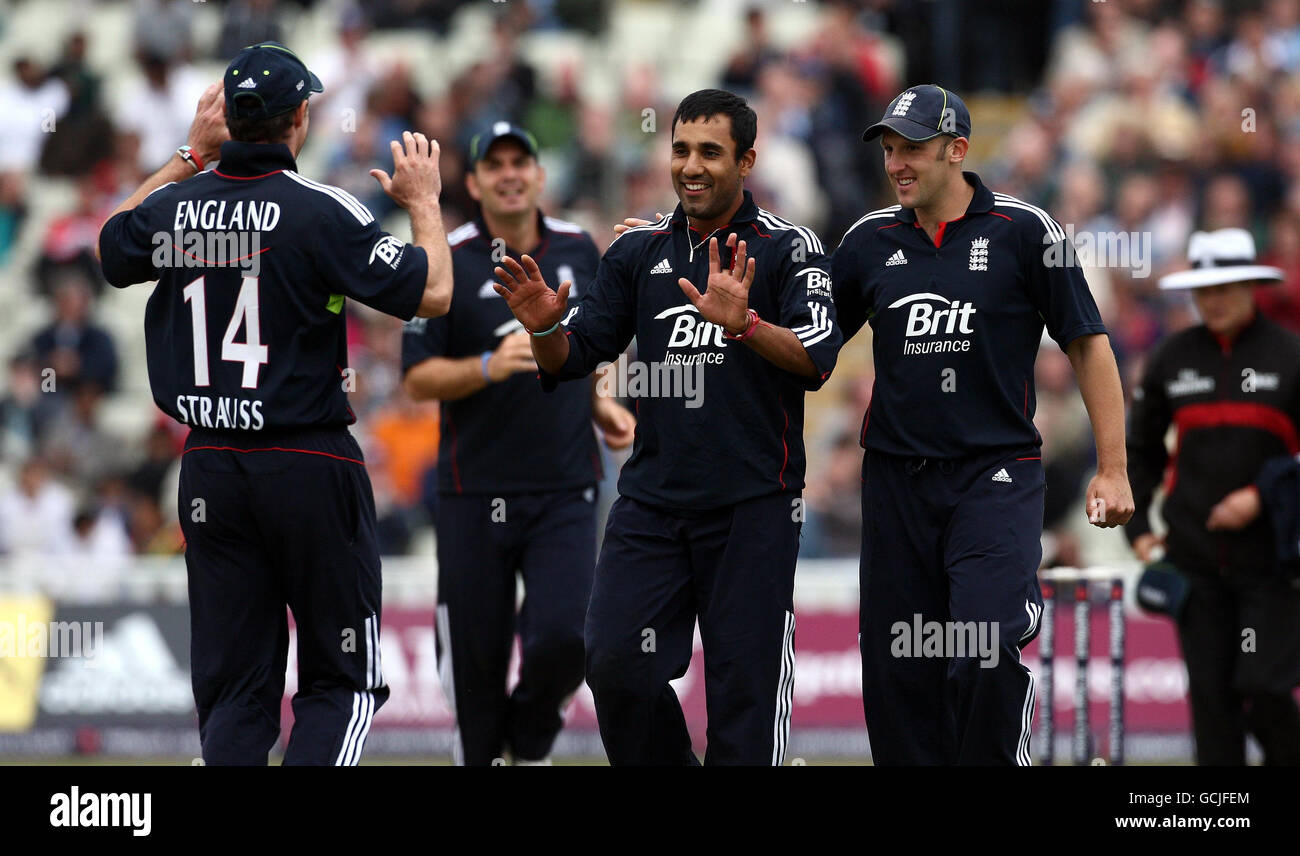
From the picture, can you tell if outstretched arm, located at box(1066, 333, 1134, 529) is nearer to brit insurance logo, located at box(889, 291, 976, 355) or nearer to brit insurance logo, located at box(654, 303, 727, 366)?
brit insurance logo, located at box(889, 291, 976, 355)

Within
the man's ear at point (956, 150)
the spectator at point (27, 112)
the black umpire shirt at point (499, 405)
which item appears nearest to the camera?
the man's ear at point (956, 150)

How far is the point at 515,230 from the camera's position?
8758 mm

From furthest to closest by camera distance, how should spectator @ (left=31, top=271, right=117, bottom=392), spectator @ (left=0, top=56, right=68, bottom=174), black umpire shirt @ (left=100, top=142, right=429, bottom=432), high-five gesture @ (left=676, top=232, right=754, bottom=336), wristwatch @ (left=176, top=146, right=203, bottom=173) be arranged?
1. spectator @ (left=0, top=56, right=68, bottom=174)
2. spectator @ (left=31, top=271, right=117, bottom=392)
3. wristwatch @ (left=176, top=146, right=203, bottom=173)
4. black umpire shirt @ (left=100, top=142, right=429, bottom=432)
5. high-five gesture @ (left=676, top=232, right=754, bottom=336)

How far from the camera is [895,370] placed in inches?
282

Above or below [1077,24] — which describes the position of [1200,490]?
below

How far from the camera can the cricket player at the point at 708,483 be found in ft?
22.0

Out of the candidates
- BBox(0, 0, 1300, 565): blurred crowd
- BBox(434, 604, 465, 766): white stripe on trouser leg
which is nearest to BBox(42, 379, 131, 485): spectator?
BBox(0, 0, 1300, 565): blurred crowd

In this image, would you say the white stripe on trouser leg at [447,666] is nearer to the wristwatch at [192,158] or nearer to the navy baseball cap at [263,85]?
the wristwatch at [192,158]

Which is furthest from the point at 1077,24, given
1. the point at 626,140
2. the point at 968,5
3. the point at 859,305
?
the point at 859,305

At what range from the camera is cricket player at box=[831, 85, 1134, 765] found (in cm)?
696

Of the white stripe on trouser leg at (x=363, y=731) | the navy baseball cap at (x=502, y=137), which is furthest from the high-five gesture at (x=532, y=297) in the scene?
the navy baseball cap at (x=502, y=137)
